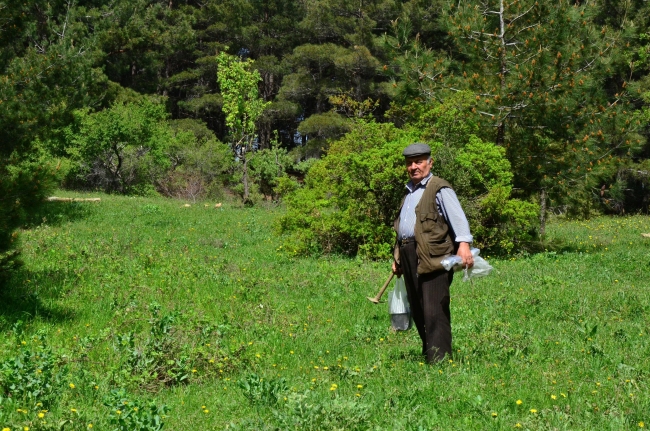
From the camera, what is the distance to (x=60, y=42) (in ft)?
54.2

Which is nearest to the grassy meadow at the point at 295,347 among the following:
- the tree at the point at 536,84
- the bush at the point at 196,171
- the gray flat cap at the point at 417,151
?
the gray flat cap at the point at 417,151

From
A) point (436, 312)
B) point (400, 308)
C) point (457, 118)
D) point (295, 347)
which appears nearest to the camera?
point (436, 312)

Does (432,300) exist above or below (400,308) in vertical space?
above

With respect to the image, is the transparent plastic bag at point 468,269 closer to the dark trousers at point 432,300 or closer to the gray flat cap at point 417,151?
the dark trousers at point 432,300

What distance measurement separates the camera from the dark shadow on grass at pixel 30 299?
7.62m

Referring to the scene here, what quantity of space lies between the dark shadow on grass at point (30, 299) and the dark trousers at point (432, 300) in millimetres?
4304

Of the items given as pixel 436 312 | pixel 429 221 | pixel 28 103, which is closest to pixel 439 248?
pixel 429 221

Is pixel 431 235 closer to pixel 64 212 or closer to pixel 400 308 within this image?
pixel 400 308

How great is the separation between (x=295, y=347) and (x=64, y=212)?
1466 cm

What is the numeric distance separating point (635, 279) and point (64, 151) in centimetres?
2709

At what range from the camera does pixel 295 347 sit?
6.88m

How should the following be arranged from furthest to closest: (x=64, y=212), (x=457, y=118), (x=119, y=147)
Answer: (x=119, y=147)
(x=64, y=212)
(x=457, y=118)

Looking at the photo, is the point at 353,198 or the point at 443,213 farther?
the point at 353,198

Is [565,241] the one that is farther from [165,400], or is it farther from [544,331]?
[165,400]
